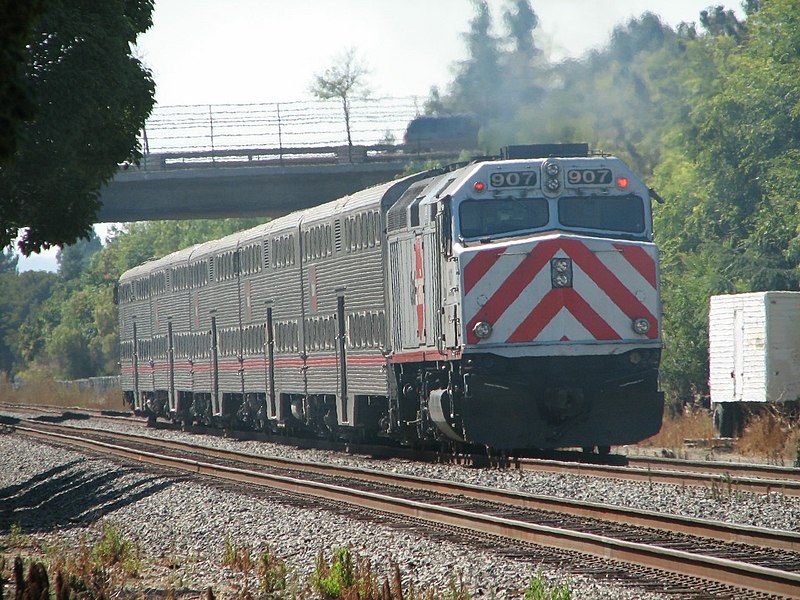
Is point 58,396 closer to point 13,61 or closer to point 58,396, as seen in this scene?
point 58,396

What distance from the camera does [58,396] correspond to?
192ft

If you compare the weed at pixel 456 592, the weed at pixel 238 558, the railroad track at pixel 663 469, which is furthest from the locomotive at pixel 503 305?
the weed at pixel 456 592

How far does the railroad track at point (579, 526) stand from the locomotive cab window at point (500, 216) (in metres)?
3.14

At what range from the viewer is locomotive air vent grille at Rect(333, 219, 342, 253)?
68.0ft

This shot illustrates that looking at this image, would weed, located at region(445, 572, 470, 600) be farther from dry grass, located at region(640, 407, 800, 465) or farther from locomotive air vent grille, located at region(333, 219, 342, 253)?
locomotive air vent grille, located at region(333, 219, 342, 253)

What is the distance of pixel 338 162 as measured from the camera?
143 ft

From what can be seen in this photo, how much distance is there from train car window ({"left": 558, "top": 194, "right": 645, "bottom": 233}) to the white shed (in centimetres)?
587

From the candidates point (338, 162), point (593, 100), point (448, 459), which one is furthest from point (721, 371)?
point (338, 162)

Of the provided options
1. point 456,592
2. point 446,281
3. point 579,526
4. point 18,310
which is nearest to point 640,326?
point 446,281

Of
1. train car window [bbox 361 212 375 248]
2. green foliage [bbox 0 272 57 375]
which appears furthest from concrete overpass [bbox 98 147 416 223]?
green foliage [bbox 0 272 57 375]

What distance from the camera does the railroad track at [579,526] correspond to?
8.29 m

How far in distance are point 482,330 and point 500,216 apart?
1527 millimetres

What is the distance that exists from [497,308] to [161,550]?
5608mm

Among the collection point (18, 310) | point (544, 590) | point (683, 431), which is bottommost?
point (683, 431)
